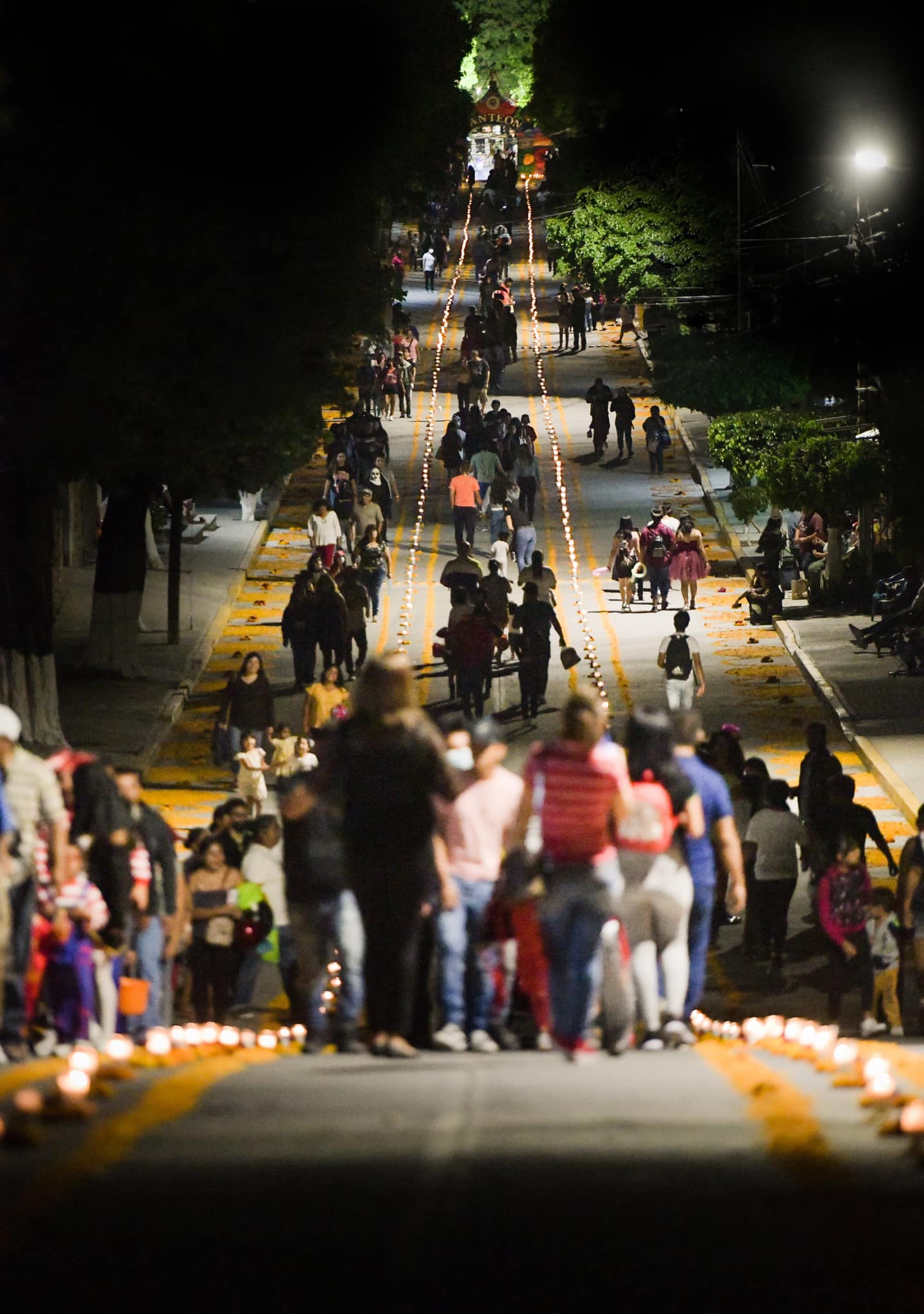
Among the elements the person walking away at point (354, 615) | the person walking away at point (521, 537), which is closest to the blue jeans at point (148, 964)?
the person walking away at point (354, 615)

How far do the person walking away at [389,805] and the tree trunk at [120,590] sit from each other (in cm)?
2239

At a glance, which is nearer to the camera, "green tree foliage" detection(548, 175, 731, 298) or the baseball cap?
the baseball cap

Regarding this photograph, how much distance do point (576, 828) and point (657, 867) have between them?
38.3 inches

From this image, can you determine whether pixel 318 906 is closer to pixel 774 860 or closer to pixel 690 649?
pixel 774 860

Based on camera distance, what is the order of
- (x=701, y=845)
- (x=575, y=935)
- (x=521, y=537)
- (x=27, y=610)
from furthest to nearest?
(x=521, y=537), (x=27, y=610), (x=701, y=845), (x=575, y=935)

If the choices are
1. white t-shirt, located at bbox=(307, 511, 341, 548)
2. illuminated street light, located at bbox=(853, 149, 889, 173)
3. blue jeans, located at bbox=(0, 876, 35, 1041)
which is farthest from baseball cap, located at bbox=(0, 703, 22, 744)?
white t-shirt, located at bbox=(307, 511, 341, 548)

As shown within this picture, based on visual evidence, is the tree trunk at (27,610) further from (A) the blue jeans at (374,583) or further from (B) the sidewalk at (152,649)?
(A) the blue jeans at (374,583)

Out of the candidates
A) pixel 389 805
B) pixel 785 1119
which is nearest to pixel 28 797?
pixel 389 805

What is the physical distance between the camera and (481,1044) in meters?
10.3

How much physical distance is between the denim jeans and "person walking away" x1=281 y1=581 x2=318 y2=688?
A: 19028mm

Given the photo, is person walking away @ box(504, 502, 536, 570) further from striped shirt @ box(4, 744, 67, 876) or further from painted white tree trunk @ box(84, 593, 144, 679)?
striped shirt @ box(4, 744, 67, 876)

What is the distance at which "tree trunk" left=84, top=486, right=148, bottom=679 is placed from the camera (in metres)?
31.6

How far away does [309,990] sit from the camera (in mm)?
10414

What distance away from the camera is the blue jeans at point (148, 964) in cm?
1243
